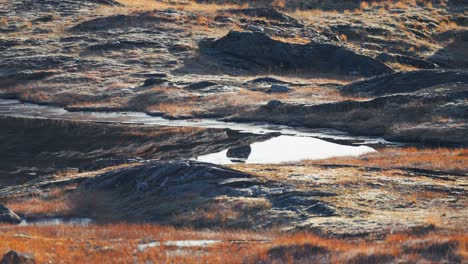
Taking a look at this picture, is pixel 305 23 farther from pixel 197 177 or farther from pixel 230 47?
pixel 197 177

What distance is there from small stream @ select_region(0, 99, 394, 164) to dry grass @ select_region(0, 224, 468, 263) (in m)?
15.9

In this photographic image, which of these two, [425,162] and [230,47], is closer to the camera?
[425,162]

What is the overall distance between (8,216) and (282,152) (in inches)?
621

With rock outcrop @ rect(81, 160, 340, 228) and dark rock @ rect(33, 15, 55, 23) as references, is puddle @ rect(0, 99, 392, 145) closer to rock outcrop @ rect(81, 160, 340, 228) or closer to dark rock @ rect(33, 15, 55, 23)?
rock outcrop @ rect(81, 160, 340, 228)

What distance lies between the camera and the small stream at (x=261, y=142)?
38031 mm

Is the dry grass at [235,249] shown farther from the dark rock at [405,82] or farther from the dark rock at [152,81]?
the dark rock at [152,81]

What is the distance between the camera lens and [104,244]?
19859mm

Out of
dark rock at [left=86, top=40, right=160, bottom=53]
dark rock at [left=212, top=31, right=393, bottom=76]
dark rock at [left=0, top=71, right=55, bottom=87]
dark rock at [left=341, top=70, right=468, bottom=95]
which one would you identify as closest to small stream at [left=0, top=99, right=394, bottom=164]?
dark rock at [left=0, top=71, right=55, bottom=87]

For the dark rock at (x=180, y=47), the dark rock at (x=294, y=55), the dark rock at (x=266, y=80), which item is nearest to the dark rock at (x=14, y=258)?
the dark rock at (x=266, y=80)

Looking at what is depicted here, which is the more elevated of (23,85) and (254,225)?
(254,225)

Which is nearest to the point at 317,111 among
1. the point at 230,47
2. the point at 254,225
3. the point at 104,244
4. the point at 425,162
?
the point at 425,162

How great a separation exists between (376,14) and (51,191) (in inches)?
2467

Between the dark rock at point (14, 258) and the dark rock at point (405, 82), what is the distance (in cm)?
3675

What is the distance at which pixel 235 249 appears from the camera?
1873 centimetres
